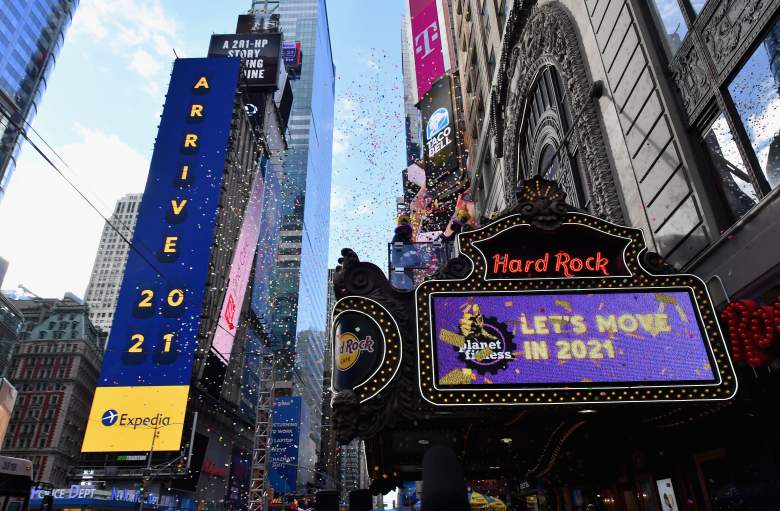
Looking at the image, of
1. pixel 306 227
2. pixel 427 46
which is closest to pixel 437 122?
pixel 427 46

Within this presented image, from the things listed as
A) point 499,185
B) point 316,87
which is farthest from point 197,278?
point 316,87

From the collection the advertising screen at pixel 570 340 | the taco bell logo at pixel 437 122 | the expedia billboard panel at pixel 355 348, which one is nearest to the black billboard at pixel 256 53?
the taco bell logo at pixel 437 122

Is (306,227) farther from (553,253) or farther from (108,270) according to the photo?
(553,253)

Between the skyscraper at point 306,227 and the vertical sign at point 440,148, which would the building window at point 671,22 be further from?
the skyscraper at point 306,227

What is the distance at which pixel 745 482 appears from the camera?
802cm

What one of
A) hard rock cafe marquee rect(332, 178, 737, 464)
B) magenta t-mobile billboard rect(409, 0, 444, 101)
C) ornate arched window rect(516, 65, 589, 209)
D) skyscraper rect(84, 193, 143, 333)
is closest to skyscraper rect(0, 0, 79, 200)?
skyscraper rect(84, 193, 143, 333)

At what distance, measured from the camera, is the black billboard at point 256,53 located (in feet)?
268

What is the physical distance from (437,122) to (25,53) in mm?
101217

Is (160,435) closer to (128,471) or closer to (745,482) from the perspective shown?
(128,471)

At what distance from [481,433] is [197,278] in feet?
136

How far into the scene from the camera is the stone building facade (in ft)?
322

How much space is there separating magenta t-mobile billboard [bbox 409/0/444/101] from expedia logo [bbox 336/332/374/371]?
31099 mm

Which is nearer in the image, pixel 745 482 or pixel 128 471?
pixel 745 482

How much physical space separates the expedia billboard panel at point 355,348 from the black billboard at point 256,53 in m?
80.7
